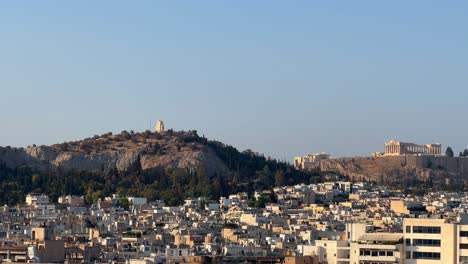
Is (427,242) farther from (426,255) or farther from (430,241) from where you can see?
(426,255)

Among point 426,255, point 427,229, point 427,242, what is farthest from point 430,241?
point 426,255

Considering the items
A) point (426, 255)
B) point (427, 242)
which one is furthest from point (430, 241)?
point (426, 255)

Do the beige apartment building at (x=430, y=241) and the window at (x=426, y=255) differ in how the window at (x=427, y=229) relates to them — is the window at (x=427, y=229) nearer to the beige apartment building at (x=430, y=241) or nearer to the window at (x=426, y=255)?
the beige apartment building at (x=430, y=241)

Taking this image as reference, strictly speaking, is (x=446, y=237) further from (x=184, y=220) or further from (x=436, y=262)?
(x=184, y=220)

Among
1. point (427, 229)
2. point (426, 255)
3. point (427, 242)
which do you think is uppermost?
point (427, 229)

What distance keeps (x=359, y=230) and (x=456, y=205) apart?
75777 millimetres

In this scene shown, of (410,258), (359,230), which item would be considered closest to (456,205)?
(359,230)

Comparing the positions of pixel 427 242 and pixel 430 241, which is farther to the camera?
pixel 427 242

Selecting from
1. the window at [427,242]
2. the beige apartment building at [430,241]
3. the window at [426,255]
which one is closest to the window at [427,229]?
the beige apartment building at [430,241]

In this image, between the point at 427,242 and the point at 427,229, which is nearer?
the point at 427,229

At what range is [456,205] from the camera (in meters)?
169

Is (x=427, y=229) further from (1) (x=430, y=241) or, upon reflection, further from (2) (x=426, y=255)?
(2) (x=426, y=255)

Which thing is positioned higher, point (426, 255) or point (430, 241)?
point (430, 241)

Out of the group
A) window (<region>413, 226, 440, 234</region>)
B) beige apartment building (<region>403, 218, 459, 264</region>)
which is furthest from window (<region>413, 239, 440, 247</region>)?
window (<region>413, 226, 440, 234</region>)
